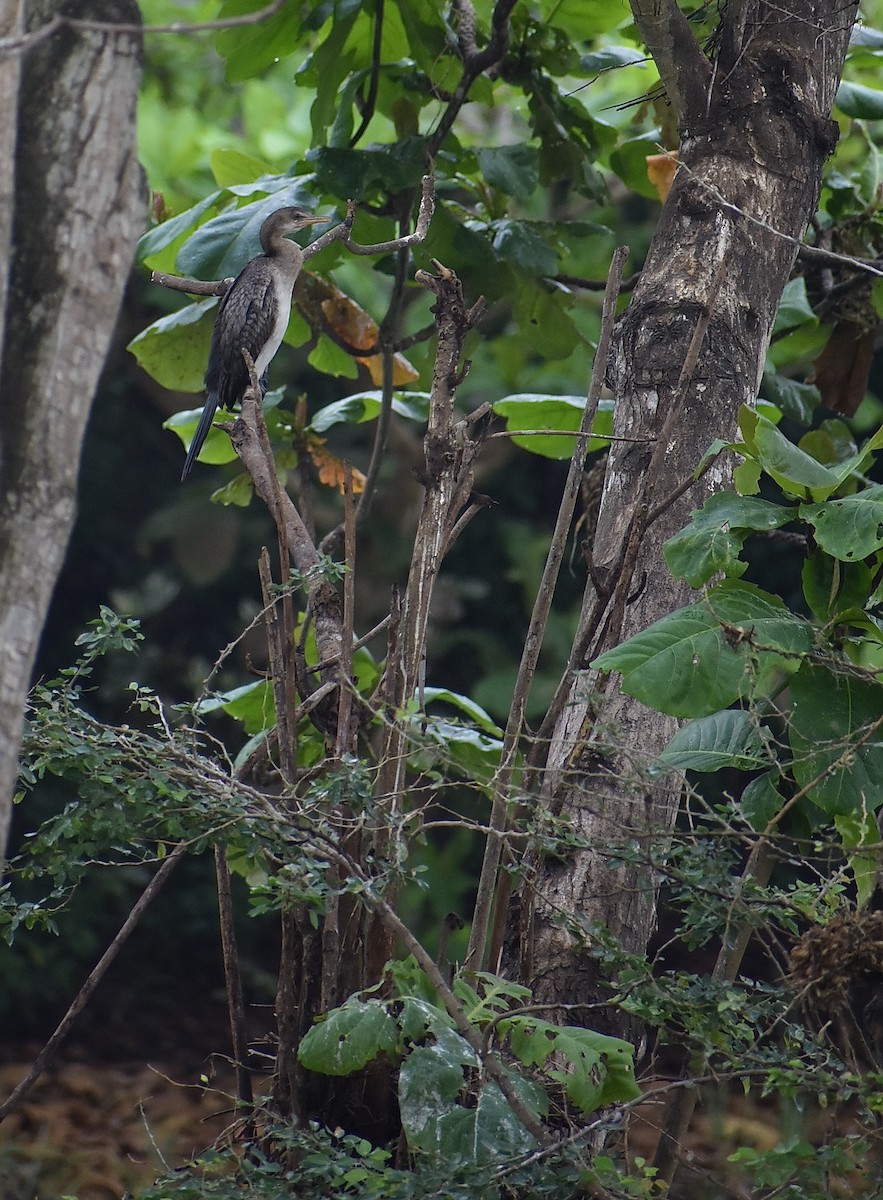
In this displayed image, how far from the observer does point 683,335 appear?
68.9 inches

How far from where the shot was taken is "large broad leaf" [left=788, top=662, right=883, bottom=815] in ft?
4.33

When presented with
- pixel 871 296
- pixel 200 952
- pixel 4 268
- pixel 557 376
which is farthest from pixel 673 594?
pixel 200 952

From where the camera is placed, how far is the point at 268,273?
2.90 m

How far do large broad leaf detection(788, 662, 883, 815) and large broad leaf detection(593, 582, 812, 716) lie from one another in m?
0.05

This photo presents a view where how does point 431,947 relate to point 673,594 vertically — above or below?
below

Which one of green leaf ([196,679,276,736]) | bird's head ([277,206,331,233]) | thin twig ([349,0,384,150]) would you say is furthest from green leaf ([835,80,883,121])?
green leaf ([196,679,276,736])

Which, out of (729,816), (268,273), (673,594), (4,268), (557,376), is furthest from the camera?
(557,376)

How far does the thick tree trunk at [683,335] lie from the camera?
1556 mm

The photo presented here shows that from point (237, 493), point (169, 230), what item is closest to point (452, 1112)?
point (237, 493)

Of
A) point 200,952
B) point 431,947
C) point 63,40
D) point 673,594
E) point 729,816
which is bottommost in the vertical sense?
point 200,952

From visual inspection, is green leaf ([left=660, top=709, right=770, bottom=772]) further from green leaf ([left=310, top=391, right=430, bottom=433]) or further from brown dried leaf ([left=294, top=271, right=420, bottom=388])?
brown dried leaf ([left=294, top=271, right=420, bottom=388])

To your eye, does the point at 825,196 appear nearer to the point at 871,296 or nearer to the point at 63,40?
the point at 871,296

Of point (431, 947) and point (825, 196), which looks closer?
point (825, 196)

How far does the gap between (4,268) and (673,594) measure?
3.28 feet
